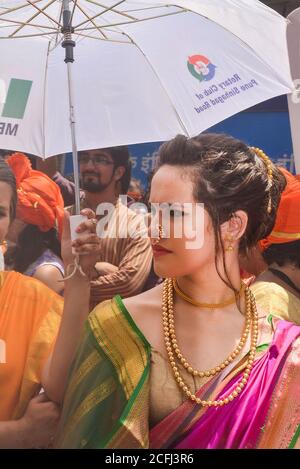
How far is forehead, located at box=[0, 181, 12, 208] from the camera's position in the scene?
85.1 inches

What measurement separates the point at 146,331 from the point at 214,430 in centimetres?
34

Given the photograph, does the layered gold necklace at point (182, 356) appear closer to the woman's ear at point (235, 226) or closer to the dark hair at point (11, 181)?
the woman's ear at point (235, 226)

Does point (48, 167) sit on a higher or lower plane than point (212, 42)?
lower

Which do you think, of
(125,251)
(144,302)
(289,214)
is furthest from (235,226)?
(125,251)

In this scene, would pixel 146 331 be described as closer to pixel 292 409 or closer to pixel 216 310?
pixel 216 310

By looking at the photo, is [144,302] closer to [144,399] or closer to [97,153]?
[144,399]

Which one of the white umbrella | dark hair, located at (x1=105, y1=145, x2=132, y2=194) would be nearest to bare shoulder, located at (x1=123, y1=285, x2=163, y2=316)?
the white umbrella

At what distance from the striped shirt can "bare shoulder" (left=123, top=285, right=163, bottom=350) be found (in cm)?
36

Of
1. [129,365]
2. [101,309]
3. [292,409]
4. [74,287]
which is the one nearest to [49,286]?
[74,287]

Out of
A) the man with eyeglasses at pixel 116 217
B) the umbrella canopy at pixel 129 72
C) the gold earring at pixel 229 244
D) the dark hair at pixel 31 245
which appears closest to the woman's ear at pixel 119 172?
the man with eyeglasses at pixel 116 217

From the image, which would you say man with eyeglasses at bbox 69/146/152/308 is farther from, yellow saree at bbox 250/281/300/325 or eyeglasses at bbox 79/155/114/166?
yellow saree at bbox 250/281/300/325

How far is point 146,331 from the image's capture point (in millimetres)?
1780

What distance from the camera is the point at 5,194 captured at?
2.17 meters

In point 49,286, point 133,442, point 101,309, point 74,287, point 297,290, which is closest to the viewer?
point 133,442
